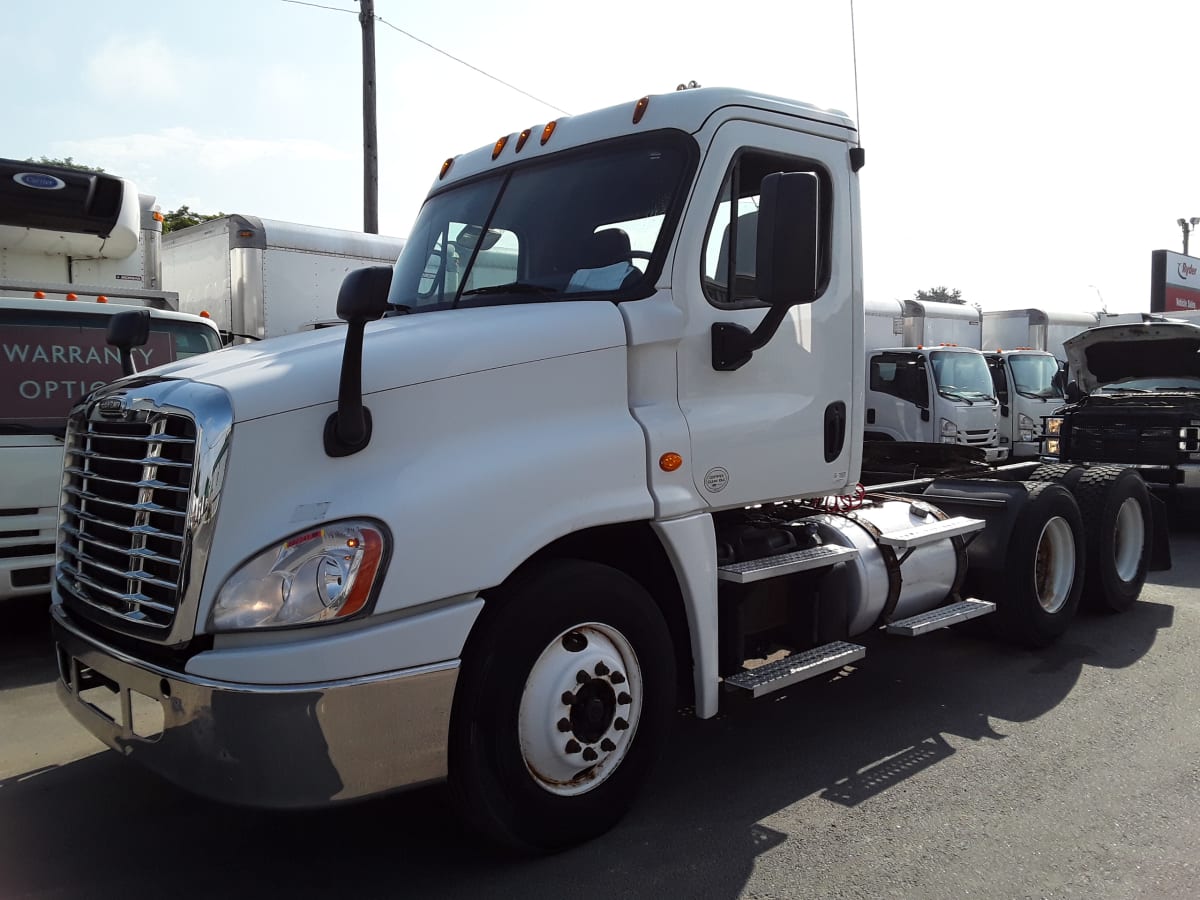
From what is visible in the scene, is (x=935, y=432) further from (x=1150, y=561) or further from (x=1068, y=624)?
(x=1068, y=624)

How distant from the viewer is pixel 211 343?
24.9 feet

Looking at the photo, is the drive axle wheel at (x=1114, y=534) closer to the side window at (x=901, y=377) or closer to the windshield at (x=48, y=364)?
the windshield at (x=48, y=364)

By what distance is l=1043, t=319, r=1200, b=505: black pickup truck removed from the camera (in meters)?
10.3

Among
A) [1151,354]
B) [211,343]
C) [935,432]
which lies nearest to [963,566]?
[211,343]

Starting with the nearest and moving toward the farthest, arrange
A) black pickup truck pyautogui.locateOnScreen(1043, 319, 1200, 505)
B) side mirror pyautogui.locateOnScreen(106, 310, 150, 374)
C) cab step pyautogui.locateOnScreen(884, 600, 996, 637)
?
side mirror pyautogui.locateOnScreen(106, 310, 150, 374), cab step pyautogui.locateOnScreen(884, 600, 996, 637), black pickup truck pyautogui.locateOnScreen(1043, 319, 1200, 505)

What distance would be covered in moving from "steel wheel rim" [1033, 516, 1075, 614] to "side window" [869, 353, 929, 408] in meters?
9.32

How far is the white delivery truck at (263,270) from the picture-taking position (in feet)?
36.0

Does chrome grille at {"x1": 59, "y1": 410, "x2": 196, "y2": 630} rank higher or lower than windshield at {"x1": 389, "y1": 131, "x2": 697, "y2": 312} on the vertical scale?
lower

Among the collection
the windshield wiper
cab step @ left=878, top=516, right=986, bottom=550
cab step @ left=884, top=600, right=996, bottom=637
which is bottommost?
cab step @ left=884, top=600, right=996, bottom=637

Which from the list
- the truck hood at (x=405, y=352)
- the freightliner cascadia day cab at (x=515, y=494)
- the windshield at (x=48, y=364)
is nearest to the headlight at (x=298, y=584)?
the freightliner cascadia day cab at (x=515, y=494)

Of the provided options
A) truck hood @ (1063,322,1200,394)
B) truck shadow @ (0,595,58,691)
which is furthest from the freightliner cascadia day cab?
truck hood @ (1063,322,1200,394)

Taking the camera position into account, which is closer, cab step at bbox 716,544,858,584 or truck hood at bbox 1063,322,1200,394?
cab step at bbox 716,544,858,584

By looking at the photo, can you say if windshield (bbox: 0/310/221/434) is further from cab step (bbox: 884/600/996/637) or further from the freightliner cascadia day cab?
cab step (bbox: 884/600/996/637)

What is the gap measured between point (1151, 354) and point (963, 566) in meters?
7.21
